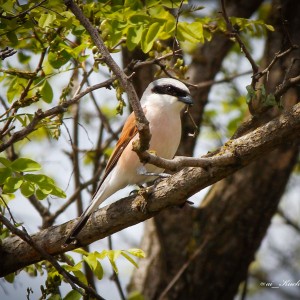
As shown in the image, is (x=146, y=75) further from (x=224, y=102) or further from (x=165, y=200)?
(x=165, y=200)

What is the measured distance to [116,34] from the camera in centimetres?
340

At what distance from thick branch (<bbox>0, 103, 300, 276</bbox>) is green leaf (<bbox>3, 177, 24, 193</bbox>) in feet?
1.54

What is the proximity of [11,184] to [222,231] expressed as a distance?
2.56 metres

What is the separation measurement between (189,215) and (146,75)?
4.64ft

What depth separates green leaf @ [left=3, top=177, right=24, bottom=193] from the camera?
323 centimetres

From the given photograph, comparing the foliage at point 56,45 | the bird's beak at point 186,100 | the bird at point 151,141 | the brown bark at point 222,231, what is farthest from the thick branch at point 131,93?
the brown bark at point 222,231

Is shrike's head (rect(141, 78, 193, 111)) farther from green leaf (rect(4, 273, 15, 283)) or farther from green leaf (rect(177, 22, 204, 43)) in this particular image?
green leaf (rect(4, 273, 15, 283))

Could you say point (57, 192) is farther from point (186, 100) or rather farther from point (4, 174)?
point (186, 100)

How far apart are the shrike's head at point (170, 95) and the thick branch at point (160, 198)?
1.10m

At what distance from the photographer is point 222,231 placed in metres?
5.27

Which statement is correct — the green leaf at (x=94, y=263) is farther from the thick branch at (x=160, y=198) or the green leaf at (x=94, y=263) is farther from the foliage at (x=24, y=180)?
the foliage at (x=24, y=180)

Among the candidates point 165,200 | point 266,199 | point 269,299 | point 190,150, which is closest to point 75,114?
point 190,150

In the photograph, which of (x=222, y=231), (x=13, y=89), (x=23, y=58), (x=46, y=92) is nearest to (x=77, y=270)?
(x=46, y=92)

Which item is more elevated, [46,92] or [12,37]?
[12,37]
